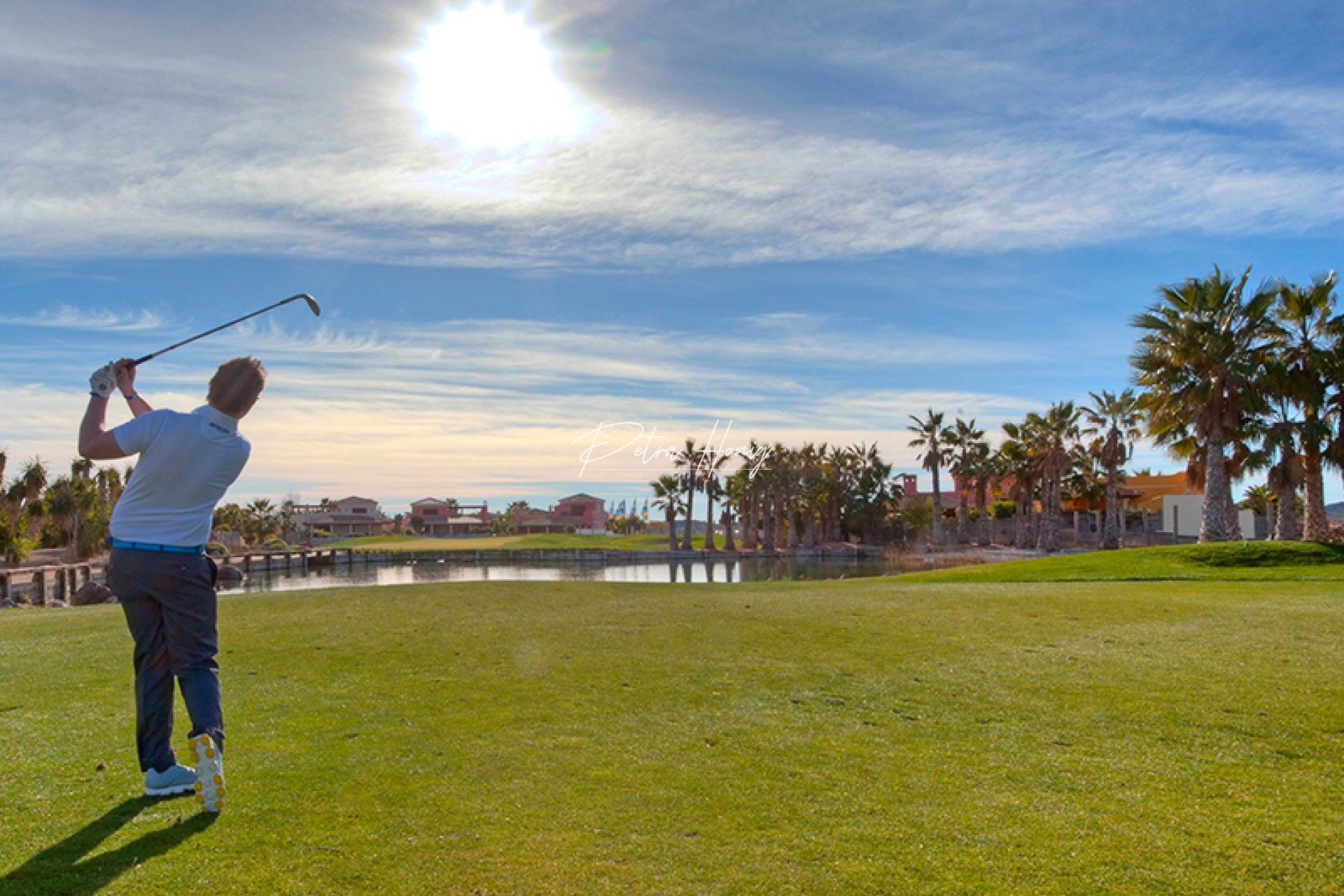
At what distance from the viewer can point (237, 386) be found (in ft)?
18.2

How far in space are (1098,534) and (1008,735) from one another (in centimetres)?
7973

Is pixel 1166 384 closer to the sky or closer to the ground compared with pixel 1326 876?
closer to the sky

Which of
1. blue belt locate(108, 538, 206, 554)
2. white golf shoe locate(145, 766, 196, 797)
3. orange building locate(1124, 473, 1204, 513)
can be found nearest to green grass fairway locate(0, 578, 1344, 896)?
white golf shoe locate(145, 766, 196, 797)

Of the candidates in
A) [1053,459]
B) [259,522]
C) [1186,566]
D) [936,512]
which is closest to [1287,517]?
[1186,566]

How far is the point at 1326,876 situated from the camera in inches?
167

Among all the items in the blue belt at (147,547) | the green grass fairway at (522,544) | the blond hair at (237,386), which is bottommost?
the green grass fairway at (522,544)

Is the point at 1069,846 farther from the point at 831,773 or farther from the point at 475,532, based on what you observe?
the point at 475,532

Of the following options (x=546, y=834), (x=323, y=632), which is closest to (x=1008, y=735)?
(x=546, y=834)

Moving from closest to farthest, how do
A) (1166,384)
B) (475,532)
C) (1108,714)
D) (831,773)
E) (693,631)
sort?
(831,773)
(1108,714)
(693,631)
(1166,384)
(475,532)

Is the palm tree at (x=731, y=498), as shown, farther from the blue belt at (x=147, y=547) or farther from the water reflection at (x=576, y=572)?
the blue belt at (x=147, y=547)

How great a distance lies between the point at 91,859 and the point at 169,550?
64.5 inches

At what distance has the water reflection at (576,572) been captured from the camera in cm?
5666

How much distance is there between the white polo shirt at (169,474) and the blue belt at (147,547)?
19mm

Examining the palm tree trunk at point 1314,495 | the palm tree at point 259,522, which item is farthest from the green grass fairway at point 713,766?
the palm tree at point 259,522
